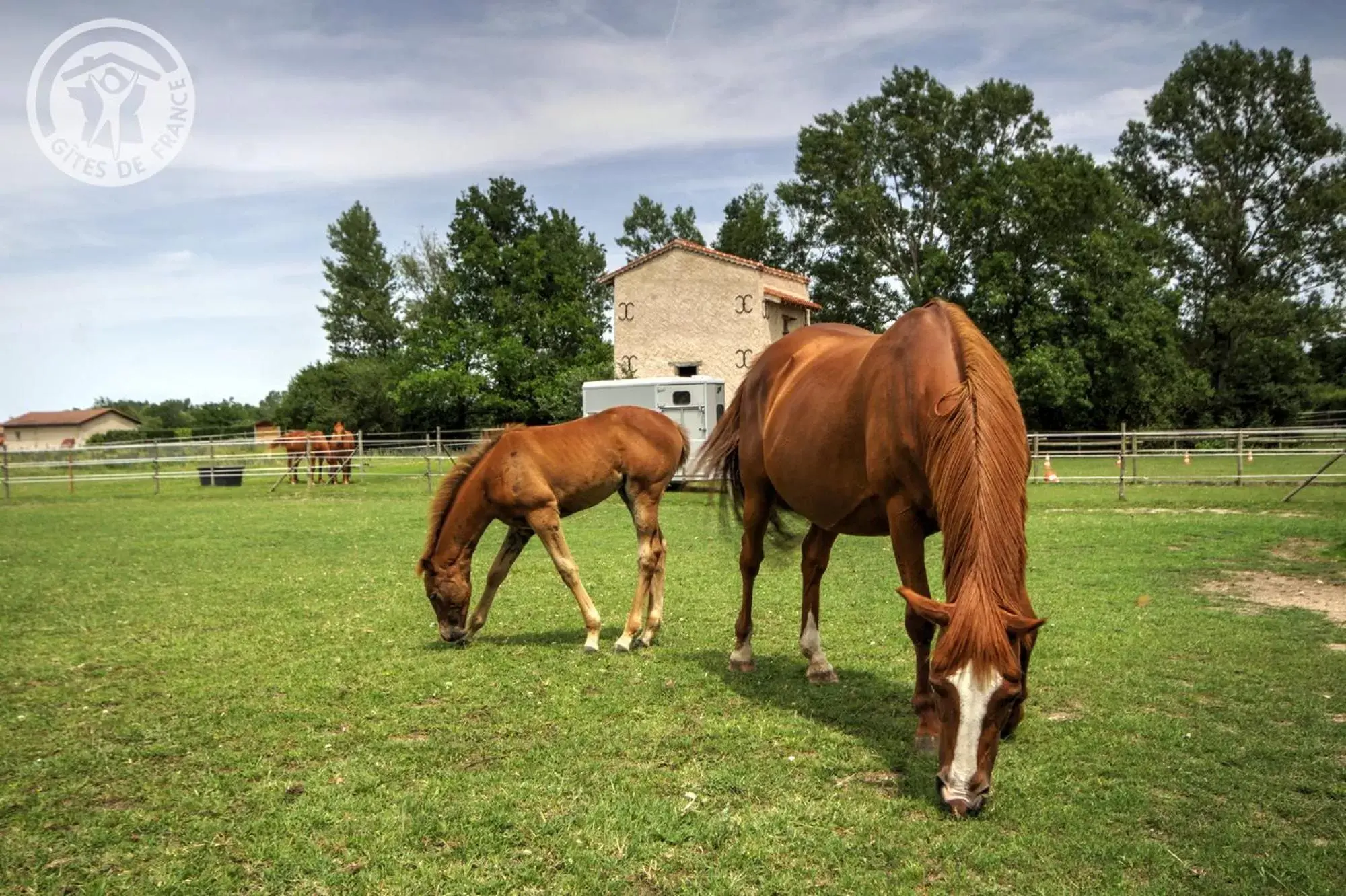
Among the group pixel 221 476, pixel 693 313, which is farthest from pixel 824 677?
pixel 693 313

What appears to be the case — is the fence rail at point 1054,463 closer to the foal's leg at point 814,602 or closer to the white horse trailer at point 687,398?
the white horse trailer at point 687,398

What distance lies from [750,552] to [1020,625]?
2.96m

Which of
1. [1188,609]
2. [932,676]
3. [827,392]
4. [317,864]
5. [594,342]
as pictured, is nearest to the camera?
[317,864]

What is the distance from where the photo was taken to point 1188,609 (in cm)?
→ 765

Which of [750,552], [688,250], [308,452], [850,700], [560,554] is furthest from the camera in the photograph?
[688,250]

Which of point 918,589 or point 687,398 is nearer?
point 918,589

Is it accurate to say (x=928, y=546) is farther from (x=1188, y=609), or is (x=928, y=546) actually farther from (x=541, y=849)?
(x=541, y=849)

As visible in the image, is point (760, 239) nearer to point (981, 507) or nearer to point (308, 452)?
point (308, 452)

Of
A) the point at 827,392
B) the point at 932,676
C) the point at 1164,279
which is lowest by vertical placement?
the point at 932,676

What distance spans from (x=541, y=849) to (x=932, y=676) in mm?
1703

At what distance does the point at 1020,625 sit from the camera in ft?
11.0

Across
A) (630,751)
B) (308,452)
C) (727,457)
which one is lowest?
(630,751)

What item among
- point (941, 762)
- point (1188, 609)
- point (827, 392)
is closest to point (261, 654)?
point (827, 392)

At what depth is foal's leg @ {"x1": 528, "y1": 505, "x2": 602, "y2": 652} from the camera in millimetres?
6680
